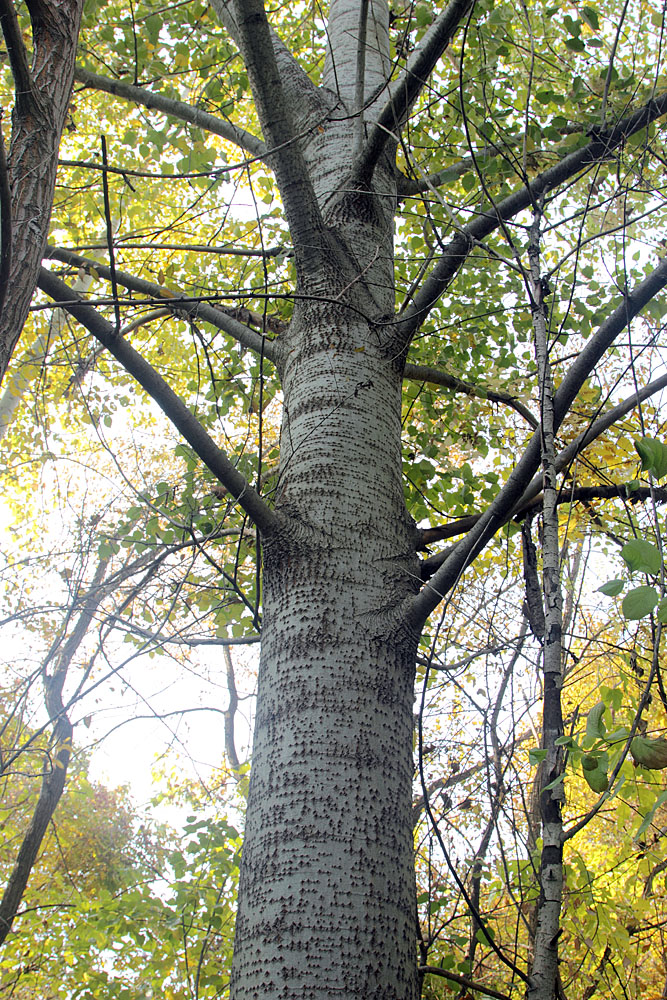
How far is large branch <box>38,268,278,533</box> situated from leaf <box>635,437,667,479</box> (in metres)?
0.86

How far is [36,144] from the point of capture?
1.17 m

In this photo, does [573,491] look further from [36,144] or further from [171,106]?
[171,106]

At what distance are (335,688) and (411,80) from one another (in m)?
1.84

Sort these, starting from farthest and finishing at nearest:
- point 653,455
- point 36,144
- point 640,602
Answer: point 36,144, point 653,455, point 640,602

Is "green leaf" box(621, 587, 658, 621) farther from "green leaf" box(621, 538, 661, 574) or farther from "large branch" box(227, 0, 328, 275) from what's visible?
"large branch" box(227, 0, 328, 275)

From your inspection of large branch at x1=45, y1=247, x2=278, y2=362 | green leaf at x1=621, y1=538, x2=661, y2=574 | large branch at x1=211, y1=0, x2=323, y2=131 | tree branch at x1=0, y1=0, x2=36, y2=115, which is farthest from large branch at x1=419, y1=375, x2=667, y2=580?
large branch at x1=211, y1=0, x2=323, y2=131

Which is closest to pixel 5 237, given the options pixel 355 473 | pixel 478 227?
pixel 355 473

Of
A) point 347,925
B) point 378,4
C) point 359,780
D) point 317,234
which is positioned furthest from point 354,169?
point 347,925

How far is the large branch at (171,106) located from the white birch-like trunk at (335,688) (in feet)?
3.42

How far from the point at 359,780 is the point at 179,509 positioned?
5.88 ft

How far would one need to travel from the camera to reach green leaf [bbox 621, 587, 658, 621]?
82 centimetres

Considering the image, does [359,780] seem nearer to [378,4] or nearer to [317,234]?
[317,234]

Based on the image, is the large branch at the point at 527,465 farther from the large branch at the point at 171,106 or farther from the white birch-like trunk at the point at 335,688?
the large branch at the point at 171,106

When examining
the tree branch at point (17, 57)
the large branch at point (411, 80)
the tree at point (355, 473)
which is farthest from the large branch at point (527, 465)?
the tree branch at point (17, 57)
